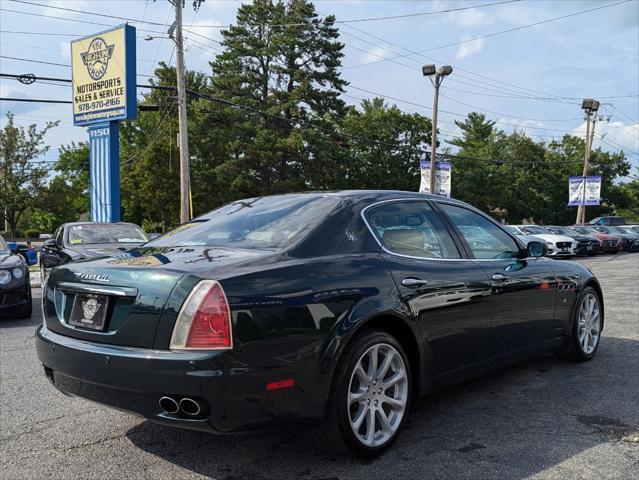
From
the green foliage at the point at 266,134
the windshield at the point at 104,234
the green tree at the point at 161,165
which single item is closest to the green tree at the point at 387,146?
the green foliage at the point at 266,134

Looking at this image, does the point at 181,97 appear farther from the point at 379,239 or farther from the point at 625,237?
the point at 625,237

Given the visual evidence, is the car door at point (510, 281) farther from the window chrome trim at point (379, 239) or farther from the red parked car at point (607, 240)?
the red parked car at point (607, 240)

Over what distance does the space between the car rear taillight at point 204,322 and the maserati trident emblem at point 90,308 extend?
0.61 m

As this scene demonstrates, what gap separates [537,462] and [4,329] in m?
7.05

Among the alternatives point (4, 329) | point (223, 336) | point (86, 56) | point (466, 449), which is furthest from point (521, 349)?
point (86, 56)

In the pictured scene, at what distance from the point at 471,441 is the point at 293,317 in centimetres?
146

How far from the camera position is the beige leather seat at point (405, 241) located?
3.75 m

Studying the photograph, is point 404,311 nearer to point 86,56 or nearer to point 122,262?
point 122,262

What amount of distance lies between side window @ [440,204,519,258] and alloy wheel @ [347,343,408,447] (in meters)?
1.27

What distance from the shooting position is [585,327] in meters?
5.51

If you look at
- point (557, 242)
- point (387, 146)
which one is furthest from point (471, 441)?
point (387, 146)

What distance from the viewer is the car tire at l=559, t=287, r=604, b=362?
532 centimetres

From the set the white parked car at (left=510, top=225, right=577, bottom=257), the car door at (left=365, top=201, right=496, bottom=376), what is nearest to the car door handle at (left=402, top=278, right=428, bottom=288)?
the car door at (left=365, top=201, right=496, bottom=376)

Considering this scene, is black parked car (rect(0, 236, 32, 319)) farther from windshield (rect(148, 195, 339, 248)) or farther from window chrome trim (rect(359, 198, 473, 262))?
window chrome trim (rect(359, 198, 473, 262))
